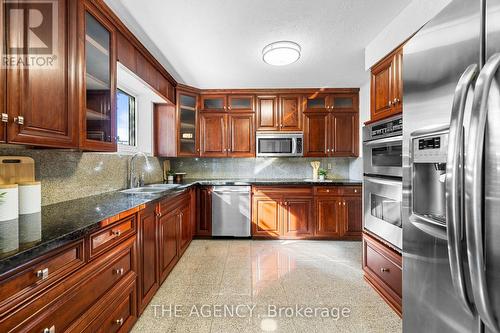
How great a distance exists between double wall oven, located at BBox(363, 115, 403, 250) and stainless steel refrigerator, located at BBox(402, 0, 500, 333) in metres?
0.84

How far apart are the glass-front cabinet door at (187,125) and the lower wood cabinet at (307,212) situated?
1.25 metres

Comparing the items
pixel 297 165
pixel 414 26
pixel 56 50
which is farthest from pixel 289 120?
pixel 56 50

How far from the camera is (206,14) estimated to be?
6.23 ft

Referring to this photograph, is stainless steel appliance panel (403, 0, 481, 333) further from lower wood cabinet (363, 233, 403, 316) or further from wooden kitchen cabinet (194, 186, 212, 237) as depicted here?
wooden kitchen cabinet (194, 186, 212, 237)

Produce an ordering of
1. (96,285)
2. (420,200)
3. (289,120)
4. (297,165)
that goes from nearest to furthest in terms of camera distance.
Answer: (420,200), (96,285), (289,120), (297,165)

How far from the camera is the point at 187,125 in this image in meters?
3.71

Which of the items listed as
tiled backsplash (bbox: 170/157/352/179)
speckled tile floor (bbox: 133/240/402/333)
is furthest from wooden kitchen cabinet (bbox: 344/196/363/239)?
tiled backsplash (bbox: 170/157/352/179)

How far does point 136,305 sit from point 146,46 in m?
2.38

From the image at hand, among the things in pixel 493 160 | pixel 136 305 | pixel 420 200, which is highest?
pixel 493 160

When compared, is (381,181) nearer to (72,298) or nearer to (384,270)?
(384,270)

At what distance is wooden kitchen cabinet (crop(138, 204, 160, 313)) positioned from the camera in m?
1.73

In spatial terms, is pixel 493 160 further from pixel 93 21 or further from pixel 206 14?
pixel 93 21

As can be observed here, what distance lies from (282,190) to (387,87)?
1.98 metres

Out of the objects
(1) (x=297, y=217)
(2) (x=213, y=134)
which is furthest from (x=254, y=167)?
(1) (x=297, y=217)
